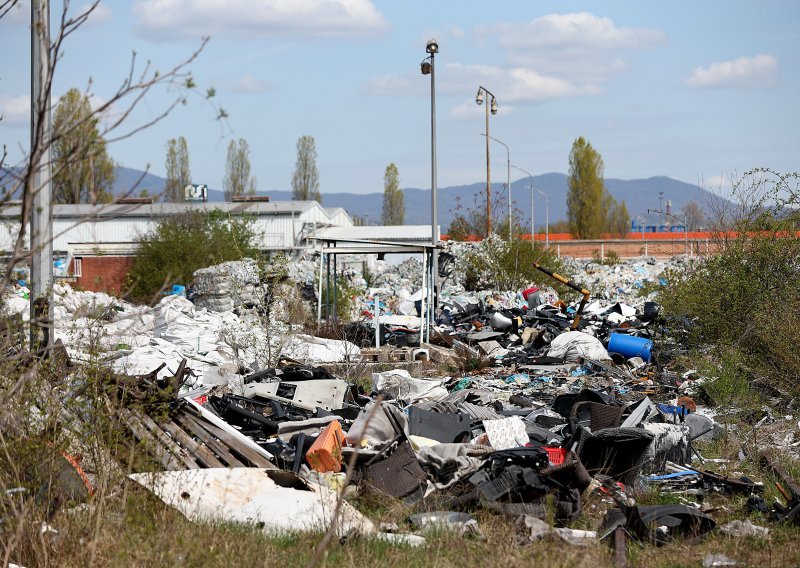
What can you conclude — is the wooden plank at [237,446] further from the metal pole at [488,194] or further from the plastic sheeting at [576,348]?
the metal pole at [488,194]

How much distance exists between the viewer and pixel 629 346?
52.2 feet

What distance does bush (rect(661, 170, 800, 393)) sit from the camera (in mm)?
12477

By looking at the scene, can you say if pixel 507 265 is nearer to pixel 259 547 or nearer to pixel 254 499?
pixel 254 499

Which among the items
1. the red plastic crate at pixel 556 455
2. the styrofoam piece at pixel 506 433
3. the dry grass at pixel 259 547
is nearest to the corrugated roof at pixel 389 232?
the styrofoam piece at pixel 506 433

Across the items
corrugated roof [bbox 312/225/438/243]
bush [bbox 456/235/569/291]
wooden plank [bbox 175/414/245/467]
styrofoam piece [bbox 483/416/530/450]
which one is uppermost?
corrugated roof [bbox 312/225/438/243]

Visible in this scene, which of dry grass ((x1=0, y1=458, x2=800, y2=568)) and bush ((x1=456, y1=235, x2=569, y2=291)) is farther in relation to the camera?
bush ((x1=456, y1=235, x2=569, y2=291))

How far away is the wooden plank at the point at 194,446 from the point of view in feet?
23.2

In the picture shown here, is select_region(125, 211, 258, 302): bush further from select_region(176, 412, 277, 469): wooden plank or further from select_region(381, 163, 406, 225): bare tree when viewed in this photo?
select_region(381, 163, 406, 225): bare tree

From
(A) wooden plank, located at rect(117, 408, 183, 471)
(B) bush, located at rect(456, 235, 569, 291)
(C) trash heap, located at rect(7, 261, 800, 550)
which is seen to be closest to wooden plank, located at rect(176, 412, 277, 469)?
(C) trash heap, located at rect(7, 261, 800, 550)

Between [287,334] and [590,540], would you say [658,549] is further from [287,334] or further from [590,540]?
[287,334]

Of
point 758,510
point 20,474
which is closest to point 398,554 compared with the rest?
point 20,474

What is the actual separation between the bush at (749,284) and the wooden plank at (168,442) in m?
7.78

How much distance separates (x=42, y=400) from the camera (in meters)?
5.63

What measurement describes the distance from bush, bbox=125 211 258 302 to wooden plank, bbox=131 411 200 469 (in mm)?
25655
